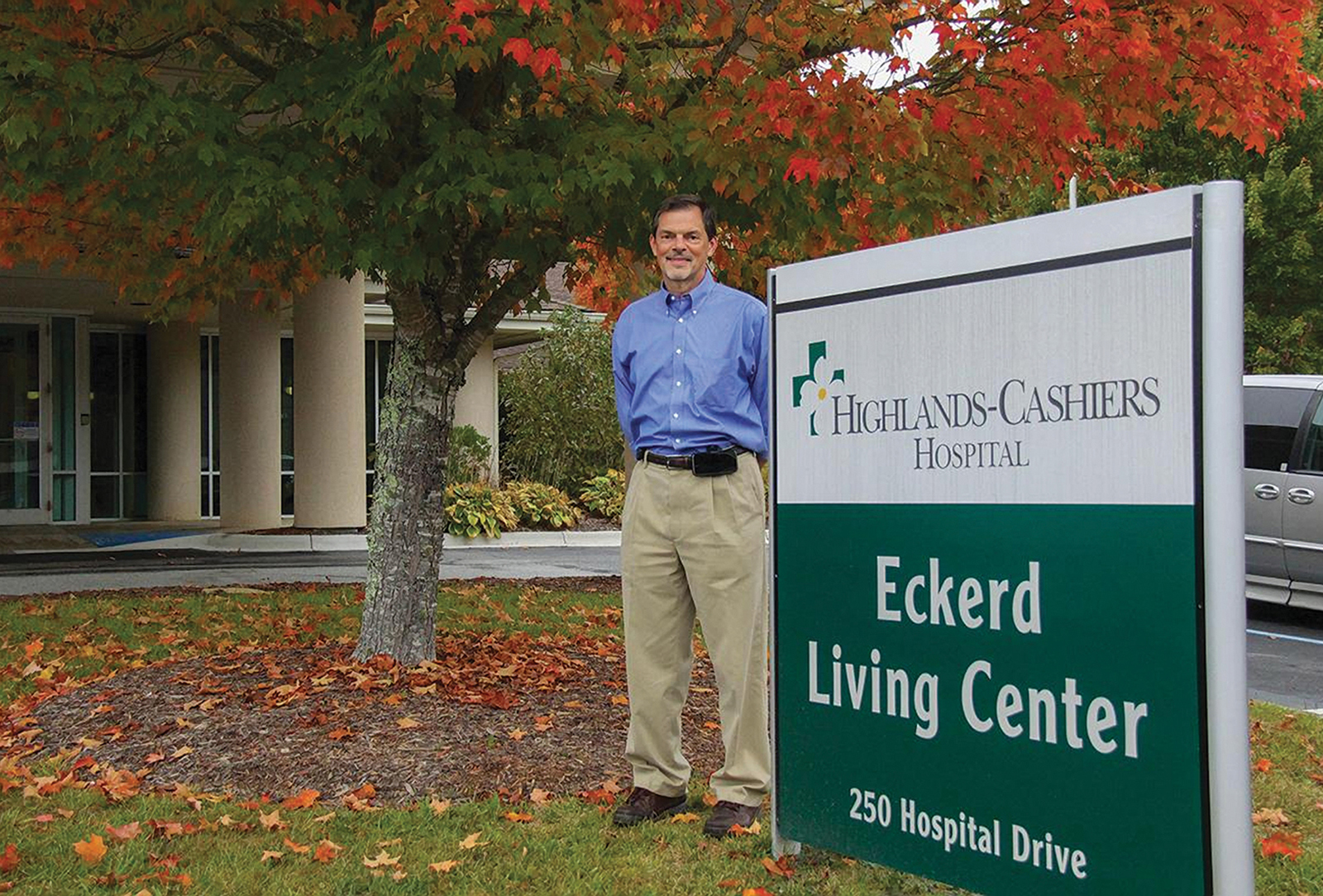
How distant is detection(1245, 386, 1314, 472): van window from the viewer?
11156 millimetres

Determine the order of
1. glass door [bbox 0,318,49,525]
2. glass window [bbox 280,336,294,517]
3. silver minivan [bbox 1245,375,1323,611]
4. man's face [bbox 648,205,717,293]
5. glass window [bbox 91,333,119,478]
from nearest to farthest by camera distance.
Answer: man's face [bbox 648,205,717,293] → silver minivan [bbox 1245,375,1323,611] → glass door [bbox 0,318,49,525] → glass window [bbox 91,333,119,478] → glass window [bbox 280,336,294,517]

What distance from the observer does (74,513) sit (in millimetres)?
21406

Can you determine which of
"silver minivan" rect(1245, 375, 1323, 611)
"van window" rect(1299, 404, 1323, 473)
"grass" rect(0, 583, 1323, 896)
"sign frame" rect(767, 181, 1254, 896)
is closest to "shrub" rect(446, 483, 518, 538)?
"silver minivan" rect(1245, 375, 1323, 611)

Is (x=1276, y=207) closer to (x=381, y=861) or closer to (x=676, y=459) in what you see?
(x=676, y=459)

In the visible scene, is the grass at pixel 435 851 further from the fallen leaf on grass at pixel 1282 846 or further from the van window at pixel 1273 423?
the van window at pixel 1273 423

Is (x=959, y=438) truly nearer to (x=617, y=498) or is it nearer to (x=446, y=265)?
(x=446, y=265)

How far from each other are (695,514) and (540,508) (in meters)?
15.9

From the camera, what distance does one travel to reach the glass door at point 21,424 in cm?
2039

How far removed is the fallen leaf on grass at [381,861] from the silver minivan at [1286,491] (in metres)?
8.79

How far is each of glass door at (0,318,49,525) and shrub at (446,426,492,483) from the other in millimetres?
6170

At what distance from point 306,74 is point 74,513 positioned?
57.4 ft

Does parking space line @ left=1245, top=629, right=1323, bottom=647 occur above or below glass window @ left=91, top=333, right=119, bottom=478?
below

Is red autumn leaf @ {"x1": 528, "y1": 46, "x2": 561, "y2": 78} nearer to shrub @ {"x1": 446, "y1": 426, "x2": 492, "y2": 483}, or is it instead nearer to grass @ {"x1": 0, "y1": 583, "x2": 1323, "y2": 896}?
grass @ {"x1": 0, "y1": 583, "x2": 1323, "y2": 896}

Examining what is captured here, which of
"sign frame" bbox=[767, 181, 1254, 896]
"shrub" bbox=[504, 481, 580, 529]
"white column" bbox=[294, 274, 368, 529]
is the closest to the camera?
"sign frame" bbox=[767, 181, 1254, 896]
